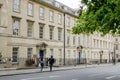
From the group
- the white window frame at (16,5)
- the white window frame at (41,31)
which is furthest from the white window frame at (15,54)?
the white window frame at (41,31)

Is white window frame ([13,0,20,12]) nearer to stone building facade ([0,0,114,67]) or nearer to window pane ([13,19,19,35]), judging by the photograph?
stone building facade ([0,0,114,67])

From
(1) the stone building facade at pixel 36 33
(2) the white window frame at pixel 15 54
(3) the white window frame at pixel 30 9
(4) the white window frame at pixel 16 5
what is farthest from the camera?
(3) the white window frame at pixel 30 9

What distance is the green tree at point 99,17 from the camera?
17219 millimetres

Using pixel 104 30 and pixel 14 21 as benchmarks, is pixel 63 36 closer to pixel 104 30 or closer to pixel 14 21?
pixel 14 21

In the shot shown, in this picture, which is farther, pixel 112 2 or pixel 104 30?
pixel 104 30

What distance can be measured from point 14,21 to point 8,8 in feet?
6.84

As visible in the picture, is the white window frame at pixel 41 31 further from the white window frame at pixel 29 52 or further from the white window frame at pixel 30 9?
the white window frame at pixel 29 52

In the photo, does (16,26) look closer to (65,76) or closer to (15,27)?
(15,27)

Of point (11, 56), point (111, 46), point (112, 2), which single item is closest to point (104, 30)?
point (112, 2)

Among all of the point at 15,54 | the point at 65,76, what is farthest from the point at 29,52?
the point at 65,76

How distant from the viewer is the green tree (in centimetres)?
1722

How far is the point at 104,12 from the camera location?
1811cm

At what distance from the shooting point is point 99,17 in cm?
1861

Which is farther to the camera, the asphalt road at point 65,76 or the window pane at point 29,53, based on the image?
the window pane at point 29,53
